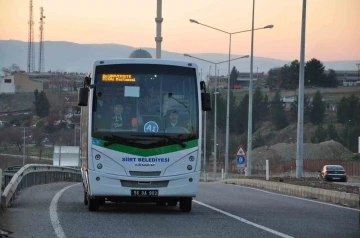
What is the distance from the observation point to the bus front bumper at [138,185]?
18484mm

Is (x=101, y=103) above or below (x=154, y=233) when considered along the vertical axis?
above

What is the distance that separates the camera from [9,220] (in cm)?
1702

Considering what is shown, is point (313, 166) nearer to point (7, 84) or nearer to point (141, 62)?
point (7, 84)

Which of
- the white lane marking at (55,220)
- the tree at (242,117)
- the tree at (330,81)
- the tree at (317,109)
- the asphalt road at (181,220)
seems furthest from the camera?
the tree at (330,81)

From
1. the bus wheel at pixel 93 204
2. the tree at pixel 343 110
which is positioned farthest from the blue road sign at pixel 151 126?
the tree at pixel 343 110

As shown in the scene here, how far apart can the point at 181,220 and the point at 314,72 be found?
124972mm

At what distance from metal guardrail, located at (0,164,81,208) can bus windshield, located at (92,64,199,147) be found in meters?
3.28

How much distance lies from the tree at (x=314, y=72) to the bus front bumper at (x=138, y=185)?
116 meters

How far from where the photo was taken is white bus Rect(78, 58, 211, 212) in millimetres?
18562

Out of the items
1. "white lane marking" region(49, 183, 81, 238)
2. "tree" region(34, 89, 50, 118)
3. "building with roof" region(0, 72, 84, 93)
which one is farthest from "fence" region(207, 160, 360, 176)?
"white lane marking" region(49, 183, 81, 238)

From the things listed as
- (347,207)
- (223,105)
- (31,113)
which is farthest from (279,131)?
(347,207)

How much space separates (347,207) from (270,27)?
34431 mm

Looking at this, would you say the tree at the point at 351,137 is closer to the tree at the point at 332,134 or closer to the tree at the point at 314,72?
the tree at the point at 332,134

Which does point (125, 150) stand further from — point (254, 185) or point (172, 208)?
point (254, 185)
